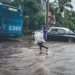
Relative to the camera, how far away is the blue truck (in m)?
27.4

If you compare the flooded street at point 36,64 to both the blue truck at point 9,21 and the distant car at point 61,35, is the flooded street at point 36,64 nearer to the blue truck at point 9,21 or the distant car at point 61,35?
the blue truck at point 9,21

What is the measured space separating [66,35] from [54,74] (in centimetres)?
2117

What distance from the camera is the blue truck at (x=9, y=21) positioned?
2738 cm

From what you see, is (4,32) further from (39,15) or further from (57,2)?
(57,2)

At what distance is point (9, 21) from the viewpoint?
1115 inches

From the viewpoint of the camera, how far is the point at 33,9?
4684cm

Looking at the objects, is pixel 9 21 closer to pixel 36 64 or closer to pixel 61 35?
pixel 61 35

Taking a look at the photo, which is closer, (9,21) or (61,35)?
(9,21)

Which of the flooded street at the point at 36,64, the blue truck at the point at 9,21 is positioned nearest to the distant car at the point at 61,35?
the blue truck at the point at 9,21

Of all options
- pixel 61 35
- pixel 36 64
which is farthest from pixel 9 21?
pixel 36 64

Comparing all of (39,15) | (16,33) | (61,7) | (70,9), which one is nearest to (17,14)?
(16,33)

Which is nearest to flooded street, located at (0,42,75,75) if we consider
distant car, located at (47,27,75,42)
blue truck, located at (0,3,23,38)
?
blue truck, located at (0,3,23,38)

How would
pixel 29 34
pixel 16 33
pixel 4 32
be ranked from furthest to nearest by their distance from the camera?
pixel 29 34, pixel 16 33, pixel 4 32

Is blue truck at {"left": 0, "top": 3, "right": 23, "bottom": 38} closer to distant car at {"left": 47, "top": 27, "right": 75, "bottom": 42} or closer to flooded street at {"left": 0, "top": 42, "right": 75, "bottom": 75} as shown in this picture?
distant car at {"left": 47, "top": 27, "right": 75, "bottom": 42}
